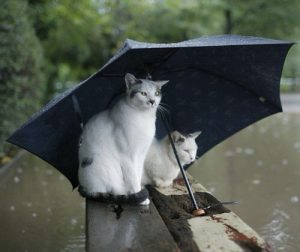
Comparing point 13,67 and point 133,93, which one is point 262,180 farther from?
point 13,67

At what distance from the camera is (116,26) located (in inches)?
711

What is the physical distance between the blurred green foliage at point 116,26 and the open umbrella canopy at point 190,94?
5.09 m

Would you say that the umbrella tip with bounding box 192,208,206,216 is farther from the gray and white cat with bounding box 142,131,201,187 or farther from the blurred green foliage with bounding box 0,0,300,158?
the blurred green foliage with bounding box 0,0,300,158

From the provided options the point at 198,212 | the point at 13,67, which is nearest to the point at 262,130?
the point at 13,67

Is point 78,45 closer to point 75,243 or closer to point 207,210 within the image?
point 75,243

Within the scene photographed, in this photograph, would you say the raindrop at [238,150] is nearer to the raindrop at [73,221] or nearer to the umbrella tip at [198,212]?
the raindrop at [73,221]

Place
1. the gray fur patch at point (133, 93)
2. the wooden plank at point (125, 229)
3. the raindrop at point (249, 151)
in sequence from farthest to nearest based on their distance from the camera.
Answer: the raindrop at point (249, 151)
the gray fur patch at point (133, 93)
the wooden plank at point (125, 229)

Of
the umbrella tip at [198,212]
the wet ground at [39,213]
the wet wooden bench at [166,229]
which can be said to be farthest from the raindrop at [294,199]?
the umbrella tip at [198,212]

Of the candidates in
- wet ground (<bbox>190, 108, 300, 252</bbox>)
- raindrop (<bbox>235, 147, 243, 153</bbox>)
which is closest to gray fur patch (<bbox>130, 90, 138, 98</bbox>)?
wet ground (<bbox>190, 108, 300, 252</bbox>)

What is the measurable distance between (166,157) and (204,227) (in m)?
0.83

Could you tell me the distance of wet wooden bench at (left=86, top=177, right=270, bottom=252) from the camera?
2010 millimetres

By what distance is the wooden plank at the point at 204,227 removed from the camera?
2.01 metres

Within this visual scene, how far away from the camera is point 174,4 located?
66.1 feet

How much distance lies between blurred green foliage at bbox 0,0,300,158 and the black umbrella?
509 cm
